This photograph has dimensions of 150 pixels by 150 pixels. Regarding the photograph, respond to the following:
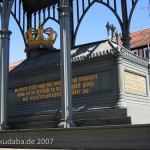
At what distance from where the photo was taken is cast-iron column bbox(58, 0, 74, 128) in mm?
11664

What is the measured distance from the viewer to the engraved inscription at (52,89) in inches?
535

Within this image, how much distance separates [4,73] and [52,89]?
2.71 metres

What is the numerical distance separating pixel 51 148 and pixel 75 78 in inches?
152

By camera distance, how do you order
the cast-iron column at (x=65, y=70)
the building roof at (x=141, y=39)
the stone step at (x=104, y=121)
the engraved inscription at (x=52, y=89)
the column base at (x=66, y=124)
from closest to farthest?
1. the stone step at (x=104, y=121)
2. the column base at (x=66, y=124)
3. the cast-iron column at (x=65, y=70)
4. the engraved inscription at (x=52, y=89)
5. the building roof at (x=141, y=39)

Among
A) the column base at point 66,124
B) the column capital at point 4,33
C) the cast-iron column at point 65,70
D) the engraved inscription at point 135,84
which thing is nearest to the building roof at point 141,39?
the engraved inscription at point 135,84

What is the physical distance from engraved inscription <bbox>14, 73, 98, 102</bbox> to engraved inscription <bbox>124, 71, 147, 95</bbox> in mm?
1419

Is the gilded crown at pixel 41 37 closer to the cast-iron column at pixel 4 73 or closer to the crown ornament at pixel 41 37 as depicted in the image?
the crown ornament at pixel 41 37

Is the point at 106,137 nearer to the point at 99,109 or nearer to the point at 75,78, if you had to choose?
the point at 99,109

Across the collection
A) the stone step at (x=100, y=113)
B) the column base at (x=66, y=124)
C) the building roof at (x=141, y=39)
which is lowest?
the column base at (x=66, y=124)

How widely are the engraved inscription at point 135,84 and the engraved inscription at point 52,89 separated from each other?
55.9 inches

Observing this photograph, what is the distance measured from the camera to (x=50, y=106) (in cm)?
1470

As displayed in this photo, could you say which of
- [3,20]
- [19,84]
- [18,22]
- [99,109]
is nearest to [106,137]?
[99,109]

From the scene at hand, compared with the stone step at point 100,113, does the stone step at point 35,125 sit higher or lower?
lower

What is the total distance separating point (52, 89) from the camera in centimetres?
1490
